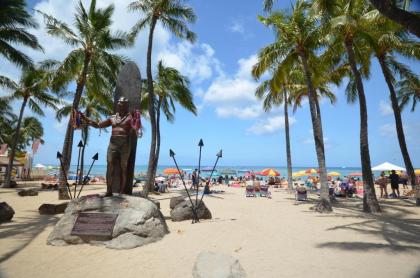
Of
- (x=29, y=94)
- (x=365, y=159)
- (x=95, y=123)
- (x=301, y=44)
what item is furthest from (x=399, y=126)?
(x=29, y=94)

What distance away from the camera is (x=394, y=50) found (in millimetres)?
16219

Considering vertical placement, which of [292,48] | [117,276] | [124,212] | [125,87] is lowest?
[117,276]

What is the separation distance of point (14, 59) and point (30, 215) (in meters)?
9.82

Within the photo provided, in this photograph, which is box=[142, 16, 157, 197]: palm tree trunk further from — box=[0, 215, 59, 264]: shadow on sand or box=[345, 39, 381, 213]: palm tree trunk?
box=[345, 39, 381, 213]: palm tree trunk

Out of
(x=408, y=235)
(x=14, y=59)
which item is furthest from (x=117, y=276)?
(x=14, y=59)

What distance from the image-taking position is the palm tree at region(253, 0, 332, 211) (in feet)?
44.6

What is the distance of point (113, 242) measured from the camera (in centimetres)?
636

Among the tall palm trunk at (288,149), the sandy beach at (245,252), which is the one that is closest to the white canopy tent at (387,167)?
the tall palm trunk at (288,149)

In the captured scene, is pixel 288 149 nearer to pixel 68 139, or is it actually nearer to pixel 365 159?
pixel 365 159

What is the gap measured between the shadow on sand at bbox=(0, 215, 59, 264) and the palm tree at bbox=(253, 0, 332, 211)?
1028cm

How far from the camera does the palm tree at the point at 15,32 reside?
15.3 metres

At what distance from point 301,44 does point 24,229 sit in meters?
12.8

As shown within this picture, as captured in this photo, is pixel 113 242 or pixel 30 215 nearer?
pixel 113 242

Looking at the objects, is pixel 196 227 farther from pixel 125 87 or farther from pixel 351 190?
pixel 351 190
